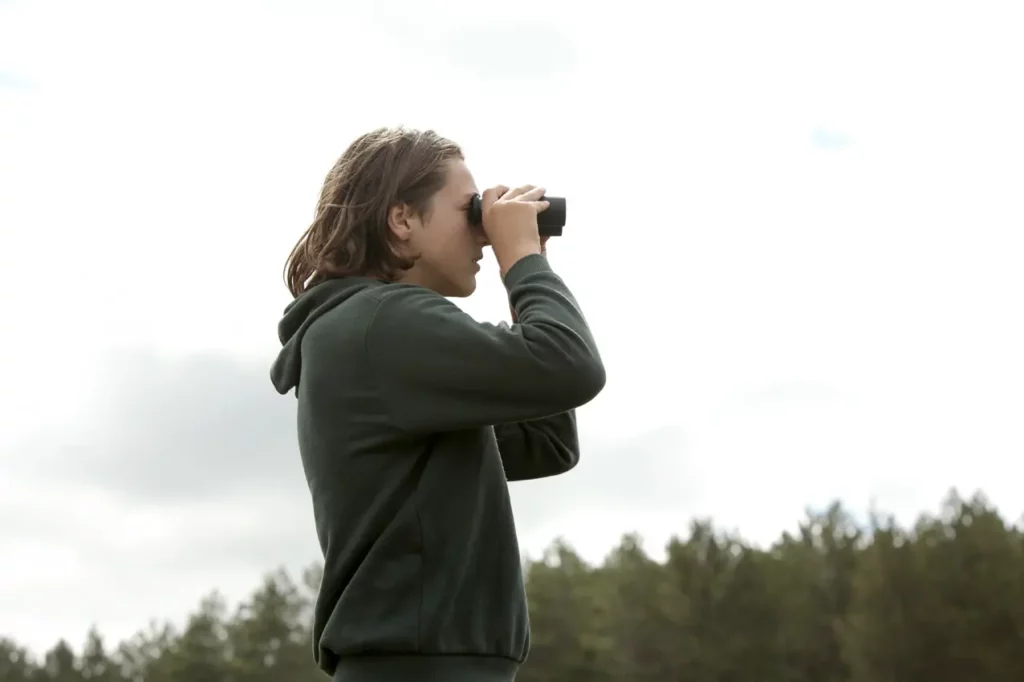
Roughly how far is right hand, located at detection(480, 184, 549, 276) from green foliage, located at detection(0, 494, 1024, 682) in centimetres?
4298

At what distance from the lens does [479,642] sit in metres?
2.60

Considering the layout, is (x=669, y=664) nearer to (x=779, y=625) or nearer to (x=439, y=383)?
(x=779, y=625)

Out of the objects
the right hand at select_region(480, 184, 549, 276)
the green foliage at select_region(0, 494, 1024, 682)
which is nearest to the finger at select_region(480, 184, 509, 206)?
the right hand at select_region(480, 184, 549, 276)

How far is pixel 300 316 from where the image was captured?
3014mm

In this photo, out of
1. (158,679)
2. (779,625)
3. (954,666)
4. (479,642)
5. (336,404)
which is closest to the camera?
(479,642)

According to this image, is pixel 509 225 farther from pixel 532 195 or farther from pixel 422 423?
pixel 422 423

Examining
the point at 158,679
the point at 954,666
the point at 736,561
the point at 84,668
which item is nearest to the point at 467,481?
the point at 954,666

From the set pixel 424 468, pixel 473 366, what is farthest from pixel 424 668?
pixel 473 366

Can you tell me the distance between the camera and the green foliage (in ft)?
159

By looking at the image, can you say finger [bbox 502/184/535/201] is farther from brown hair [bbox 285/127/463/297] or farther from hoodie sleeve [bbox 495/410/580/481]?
hoodie sleeve [bbox 495/410/580/481]

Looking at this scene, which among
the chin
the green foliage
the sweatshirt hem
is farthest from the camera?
the green foliage

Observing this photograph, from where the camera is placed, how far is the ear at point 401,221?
2.95m

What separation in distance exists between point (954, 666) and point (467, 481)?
49.9 meters

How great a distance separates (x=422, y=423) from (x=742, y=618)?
178 ft
